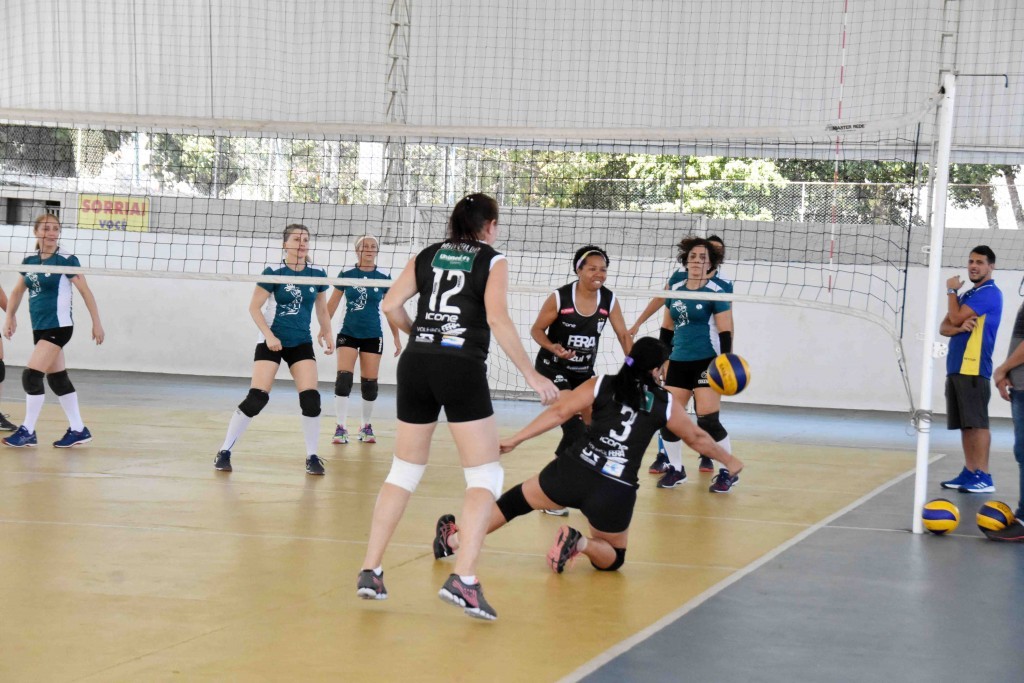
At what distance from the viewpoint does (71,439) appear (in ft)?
29.6

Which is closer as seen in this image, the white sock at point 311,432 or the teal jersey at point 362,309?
the white sock at point 311,432

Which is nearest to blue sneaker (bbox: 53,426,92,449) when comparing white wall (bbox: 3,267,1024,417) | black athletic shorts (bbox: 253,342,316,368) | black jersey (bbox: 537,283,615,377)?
black athletic shorts (bbox: 253,342,316,368)

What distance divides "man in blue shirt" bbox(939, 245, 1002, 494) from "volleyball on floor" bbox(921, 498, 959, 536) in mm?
1737

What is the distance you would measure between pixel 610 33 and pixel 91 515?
472 inches

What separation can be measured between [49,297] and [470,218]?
547cm

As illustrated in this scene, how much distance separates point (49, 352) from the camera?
8.83m

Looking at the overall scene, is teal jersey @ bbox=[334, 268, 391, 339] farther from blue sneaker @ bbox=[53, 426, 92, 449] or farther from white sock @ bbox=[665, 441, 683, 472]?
white sock @ bbox=[665, 441, 683, 472]

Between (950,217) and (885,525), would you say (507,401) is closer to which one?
(950,217)

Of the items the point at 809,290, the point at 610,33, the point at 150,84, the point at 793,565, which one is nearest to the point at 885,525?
the point at 793,565

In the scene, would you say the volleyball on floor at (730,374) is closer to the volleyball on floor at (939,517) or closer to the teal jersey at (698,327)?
the teal jersey at (698,327)

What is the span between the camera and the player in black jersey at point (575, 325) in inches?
276

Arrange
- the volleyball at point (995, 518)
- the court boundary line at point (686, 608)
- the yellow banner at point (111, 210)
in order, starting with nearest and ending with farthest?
1. the court boundary line at point (686, 608)
2. the volleyball at point (995, 518)
3. the yellow banner at point (111, 210)

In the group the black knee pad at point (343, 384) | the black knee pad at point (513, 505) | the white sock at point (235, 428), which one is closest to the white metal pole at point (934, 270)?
the black knee pad at point (513, 505)

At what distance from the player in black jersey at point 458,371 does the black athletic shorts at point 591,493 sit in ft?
2.42
